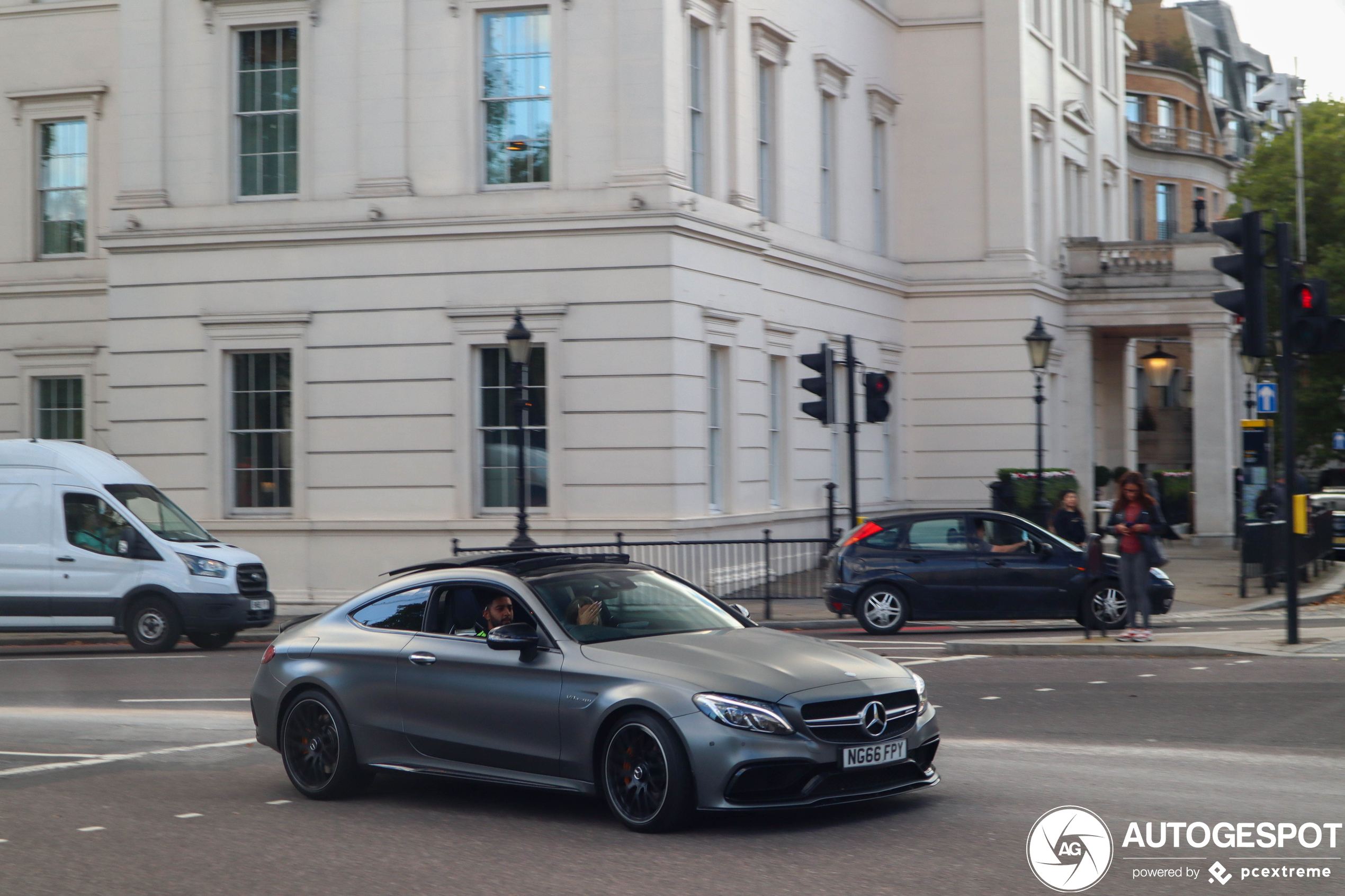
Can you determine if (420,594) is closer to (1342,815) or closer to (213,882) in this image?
(213,882)

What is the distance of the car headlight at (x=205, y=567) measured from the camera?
62.4ft

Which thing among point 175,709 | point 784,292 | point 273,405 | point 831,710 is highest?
point 784,292

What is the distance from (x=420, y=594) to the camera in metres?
9.22

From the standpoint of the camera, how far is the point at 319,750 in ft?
30.3

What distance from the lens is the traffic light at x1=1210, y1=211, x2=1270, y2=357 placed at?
15.2 metres

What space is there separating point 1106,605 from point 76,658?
1259 cm

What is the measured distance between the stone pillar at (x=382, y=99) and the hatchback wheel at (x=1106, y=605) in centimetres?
1208

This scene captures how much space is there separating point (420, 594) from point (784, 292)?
1944 cm

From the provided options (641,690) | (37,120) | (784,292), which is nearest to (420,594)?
(641,690)

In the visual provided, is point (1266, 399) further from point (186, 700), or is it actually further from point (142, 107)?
point (186, 700)

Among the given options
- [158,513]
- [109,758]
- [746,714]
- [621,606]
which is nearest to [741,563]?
[158,513]

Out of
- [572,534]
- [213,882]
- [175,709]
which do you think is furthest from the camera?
[572,534]

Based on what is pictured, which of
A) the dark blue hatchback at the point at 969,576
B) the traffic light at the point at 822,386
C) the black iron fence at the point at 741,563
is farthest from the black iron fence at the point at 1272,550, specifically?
the traffic light at the point at 822,386

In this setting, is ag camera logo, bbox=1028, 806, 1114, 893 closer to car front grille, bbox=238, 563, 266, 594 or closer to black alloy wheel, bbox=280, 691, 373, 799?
black alloy wheel, bbox=280, 691, 373, 799
